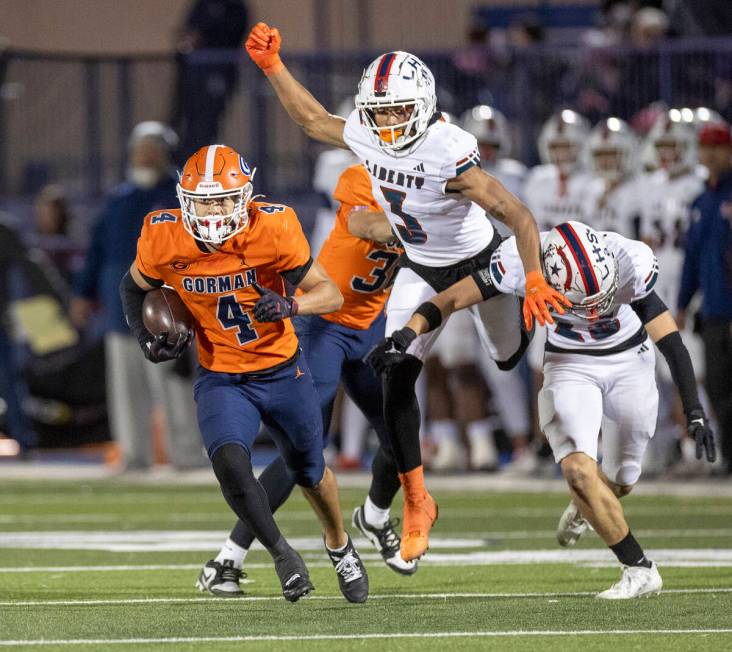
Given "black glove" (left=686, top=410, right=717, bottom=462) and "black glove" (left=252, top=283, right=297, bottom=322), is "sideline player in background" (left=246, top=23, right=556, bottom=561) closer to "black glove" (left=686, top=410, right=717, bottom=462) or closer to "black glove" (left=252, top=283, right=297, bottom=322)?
"black glove" (left=686, top=410, right=717, bottom=462)

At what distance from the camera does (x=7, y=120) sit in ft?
45.4

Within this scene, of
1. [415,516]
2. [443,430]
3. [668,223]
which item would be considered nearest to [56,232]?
[443,430]

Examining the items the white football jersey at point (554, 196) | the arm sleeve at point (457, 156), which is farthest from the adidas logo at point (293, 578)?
the white football jersey at point (554, 196)

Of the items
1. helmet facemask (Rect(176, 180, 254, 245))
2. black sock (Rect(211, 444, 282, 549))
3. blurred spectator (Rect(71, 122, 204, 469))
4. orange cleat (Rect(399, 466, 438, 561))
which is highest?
helmet facemask (Rect(176, 180, 254, 245))

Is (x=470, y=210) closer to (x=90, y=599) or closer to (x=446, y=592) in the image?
(x=446, y=592)

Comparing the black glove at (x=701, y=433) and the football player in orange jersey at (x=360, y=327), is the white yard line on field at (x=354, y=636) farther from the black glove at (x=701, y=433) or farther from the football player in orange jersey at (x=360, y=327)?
the football player in orange jersey at (x=360, y=327)

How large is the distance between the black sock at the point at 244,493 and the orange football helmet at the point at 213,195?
75 cm

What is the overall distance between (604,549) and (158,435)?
5.36 m

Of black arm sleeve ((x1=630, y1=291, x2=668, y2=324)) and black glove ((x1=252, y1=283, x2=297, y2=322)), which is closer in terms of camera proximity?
black glove ((x1=252, y1=283, x2=297, y2=322))

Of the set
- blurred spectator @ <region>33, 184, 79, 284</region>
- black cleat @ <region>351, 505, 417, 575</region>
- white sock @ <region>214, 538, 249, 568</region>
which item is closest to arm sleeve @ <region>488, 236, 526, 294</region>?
black cleat @ <region>351, 505, 417, 575</region>

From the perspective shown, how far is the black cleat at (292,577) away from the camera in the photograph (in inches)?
243

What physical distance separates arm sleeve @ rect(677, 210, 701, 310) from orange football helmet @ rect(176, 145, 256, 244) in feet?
15.8

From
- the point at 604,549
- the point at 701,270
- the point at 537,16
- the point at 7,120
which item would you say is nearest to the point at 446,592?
the point at 604,549

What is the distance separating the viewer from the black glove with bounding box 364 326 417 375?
6.75 meters
